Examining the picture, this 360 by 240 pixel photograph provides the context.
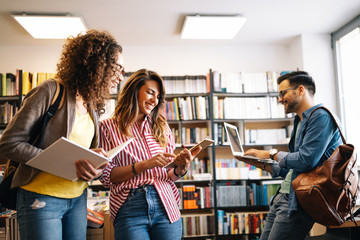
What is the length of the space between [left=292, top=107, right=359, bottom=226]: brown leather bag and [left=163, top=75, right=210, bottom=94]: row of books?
2.54 metres

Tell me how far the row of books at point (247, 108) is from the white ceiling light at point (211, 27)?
0.87 m

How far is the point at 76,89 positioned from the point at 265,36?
3.61 m

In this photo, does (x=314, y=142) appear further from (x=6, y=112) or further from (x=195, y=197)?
(x=6, y=112)

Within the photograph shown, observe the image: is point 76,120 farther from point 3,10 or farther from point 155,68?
point 155,68

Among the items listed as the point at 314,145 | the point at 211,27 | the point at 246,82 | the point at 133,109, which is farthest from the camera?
the point at 246,82

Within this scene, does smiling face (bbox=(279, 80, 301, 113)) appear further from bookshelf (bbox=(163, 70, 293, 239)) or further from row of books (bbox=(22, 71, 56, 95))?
row of books (bbox=(22, 71, 56, 95))

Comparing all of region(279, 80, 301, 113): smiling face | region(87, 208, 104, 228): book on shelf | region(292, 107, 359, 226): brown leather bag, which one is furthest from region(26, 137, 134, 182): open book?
region(279, 80, 301, 113): smiling face

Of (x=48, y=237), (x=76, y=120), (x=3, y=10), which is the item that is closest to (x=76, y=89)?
(x=76, y=120)

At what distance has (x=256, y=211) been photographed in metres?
4.18

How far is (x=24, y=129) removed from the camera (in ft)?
3.33

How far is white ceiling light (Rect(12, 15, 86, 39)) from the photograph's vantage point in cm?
330

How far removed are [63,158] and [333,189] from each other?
4.69 feet

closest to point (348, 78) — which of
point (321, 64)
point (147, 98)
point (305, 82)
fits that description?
point (321, 64)

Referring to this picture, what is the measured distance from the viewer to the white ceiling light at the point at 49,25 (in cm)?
330
